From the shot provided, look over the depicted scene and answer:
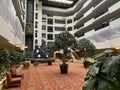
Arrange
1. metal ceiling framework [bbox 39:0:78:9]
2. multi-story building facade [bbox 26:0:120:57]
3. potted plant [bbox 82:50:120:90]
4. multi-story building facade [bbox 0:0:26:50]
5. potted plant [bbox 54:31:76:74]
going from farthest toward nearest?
metal ceiling framework [bbox 39:0:78:9] → multi-story building facade [bbox 26:0:120:57] → potted plant [bbox 54:31:76:74] → multi-story building facade [bbox 0:0:26:50] → potted plant [bbox 82:50:120:90]

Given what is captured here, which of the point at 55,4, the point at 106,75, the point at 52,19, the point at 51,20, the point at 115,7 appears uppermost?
the point at 55,4

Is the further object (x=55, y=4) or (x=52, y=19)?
(x=55, y=4)

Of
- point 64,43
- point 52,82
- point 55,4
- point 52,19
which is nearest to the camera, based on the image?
point 52,82

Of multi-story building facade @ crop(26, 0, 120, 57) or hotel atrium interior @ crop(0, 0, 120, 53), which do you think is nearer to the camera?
multi-story building facade @ crop(26, 0, 120, 57)

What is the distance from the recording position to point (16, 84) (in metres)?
6.46

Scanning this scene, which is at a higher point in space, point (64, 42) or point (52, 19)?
point (52, 19)

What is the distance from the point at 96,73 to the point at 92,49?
521 inches

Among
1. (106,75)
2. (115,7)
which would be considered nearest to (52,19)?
(115,7)

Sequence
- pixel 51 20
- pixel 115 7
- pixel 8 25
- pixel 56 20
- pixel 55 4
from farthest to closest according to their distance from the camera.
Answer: pixel 55 4 < pixel 56 20 < pixel 51 20 < pixel 115 7 < pixel 8 25

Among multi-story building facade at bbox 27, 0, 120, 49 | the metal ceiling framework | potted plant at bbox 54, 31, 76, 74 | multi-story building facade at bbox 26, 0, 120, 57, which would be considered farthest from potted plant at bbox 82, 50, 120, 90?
the metal ceiling framework

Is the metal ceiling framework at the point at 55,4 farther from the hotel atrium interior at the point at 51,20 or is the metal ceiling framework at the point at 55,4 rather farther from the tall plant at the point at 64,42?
the tall plant at the point at 64,42

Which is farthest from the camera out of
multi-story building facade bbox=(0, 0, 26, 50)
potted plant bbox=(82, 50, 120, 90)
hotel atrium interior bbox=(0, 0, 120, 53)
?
hotel atrium interior bbox=(0, 0, 120, 53)

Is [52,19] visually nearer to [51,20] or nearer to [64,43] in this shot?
[51,20]

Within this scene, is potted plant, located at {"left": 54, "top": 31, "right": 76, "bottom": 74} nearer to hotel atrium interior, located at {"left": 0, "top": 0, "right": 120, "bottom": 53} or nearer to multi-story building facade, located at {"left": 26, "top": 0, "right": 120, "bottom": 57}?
multi-story building facade, located at {"left": 26, "top": 0, "right": 120, "bottom": 57}
